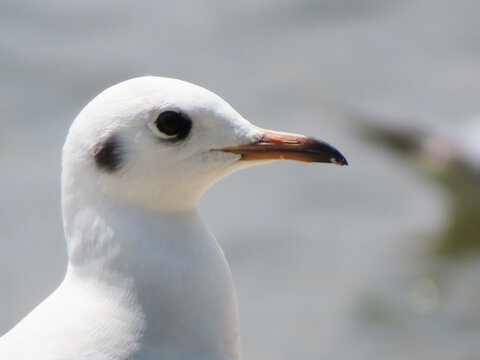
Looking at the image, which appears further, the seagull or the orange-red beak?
the orange-red beak

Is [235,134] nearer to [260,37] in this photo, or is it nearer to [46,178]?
→ [46,178]

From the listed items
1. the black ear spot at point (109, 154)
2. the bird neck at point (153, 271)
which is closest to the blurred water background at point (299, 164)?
the bird neck at point (153, 271)

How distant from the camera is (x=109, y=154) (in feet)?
8.49

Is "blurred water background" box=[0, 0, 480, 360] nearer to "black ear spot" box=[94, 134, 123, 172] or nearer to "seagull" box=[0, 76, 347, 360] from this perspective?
"seagull" box=[0, 76, 347, 360]

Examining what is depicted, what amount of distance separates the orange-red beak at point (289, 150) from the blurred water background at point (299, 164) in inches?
131

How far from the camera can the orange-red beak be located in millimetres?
2697

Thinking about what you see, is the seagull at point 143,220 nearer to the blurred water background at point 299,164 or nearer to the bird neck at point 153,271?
the bird neck at point 153,271

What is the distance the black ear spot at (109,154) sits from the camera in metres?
2.58

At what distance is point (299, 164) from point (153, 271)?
4.59 metres

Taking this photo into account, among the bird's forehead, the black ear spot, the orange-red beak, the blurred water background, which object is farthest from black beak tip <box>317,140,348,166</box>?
the blurred water background

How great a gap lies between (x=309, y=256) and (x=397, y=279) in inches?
21.9

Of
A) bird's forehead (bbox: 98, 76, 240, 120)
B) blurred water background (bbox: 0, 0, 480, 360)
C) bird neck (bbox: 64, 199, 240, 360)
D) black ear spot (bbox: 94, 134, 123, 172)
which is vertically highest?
blurred water background (bbox: 0, 0, 480, 360)

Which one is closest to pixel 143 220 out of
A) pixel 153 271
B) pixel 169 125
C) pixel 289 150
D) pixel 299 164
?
pixel 153 271

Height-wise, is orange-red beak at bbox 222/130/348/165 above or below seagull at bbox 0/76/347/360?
above
